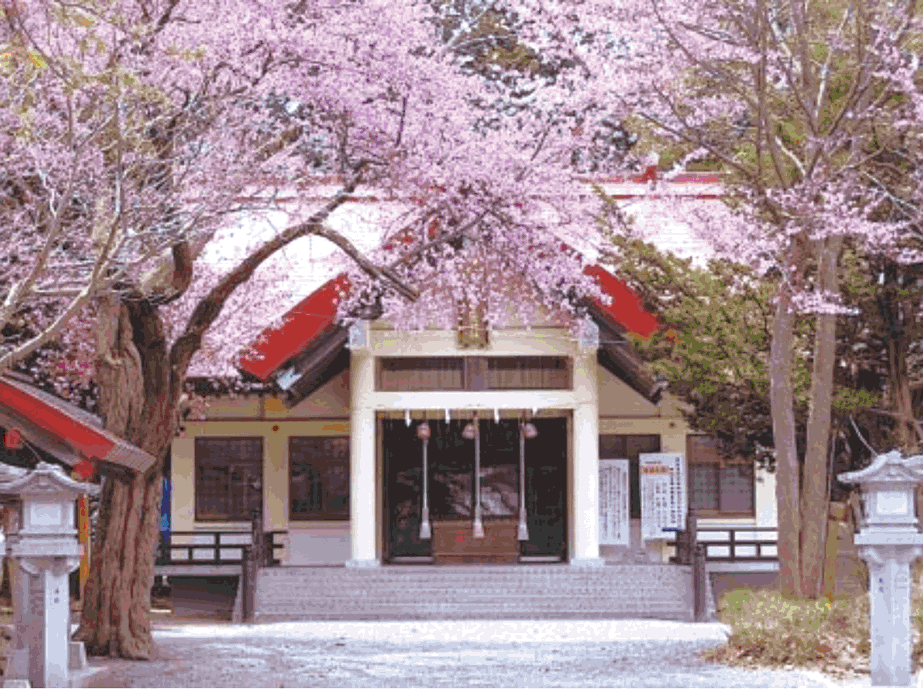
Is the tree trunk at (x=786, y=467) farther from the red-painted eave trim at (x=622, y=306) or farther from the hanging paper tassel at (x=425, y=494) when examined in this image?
the hanging paper tassel at (x=425, y=494)

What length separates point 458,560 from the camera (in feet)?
97.8

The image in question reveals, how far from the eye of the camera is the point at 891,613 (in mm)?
14195

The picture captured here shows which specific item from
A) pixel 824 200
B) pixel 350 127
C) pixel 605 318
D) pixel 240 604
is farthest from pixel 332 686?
pixel 605 318

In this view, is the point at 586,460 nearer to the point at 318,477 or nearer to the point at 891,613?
the point at 318,477

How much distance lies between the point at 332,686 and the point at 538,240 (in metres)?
8.51

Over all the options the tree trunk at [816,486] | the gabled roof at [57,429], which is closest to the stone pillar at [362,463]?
the gabled roof at [57,429]

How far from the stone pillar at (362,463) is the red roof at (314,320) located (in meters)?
0.82

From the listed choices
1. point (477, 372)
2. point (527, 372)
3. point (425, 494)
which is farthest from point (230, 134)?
point (425, 494)

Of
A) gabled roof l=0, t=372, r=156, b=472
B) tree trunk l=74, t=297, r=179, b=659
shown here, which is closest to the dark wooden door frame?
tree trunk l=74, t=297, r=179, b=659

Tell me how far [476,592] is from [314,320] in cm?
489

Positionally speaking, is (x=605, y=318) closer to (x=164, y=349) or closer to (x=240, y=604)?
(x=240, y=604)

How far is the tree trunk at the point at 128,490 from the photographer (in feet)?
59.0

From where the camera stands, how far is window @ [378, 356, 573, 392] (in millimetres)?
28656

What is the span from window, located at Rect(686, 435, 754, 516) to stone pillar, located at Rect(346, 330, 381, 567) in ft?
19.1
